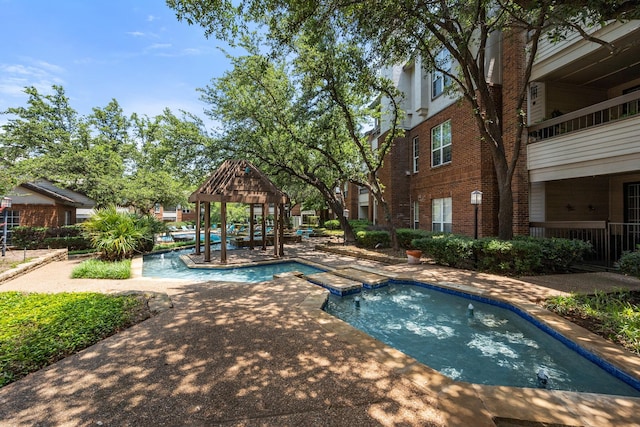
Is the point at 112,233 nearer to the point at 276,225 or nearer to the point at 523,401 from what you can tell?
the point at 276,225

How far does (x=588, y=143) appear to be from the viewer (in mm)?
8953

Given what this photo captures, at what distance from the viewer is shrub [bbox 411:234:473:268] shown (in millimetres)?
9508

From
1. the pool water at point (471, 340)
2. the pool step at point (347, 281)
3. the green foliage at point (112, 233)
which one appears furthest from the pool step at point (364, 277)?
the green foliage at point (112, 233)

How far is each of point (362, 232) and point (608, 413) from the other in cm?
1258

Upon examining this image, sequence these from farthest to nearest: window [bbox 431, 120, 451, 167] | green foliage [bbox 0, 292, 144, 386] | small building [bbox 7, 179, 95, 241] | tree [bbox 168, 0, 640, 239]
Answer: small building [bbox 7, 179, 95, 241] → window [bbox 431, 120, 451, 167] → tree [bbox 168, 0, 640, 239] → green foliage [bbox 0, 292, 144, 386]

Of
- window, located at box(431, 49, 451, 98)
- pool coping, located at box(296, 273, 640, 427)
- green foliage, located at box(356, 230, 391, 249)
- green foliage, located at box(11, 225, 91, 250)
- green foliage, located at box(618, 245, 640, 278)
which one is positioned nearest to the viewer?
pool coping, located at box(296, 273, 640, 427)

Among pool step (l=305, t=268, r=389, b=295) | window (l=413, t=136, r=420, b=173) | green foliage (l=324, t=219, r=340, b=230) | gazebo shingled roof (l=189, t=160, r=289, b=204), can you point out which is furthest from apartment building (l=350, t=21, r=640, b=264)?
green foliage (l=324, t=219, r=340, b=230)

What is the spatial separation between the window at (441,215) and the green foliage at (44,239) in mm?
18625

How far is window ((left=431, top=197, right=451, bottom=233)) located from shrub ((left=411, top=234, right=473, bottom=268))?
414 centimetres

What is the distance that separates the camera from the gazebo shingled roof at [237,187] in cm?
1098

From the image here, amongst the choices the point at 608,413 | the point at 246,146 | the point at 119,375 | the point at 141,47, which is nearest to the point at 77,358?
the point at 119,375

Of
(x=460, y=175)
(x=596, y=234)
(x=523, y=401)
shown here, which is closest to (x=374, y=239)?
(x=460, y=175)

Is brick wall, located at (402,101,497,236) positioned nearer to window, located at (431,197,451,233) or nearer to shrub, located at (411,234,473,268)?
window, located at (431,197,451,233)

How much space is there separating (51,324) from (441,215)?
1489 centimetres
